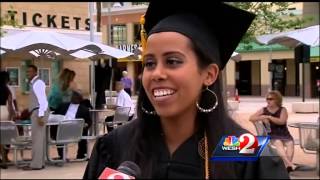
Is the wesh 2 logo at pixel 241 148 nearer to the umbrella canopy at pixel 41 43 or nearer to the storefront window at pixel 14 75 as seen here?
the umbrella canopy at pixel 41 43

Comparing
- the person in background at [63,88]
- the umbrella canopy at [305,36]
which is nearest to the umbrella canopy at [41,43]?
the person in background at [63,88]

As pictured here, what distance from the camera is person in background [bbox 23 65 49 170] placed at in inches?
349

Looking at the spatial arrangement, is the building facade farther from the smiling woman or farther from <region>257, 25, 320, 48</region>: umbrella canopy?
the smiling woman

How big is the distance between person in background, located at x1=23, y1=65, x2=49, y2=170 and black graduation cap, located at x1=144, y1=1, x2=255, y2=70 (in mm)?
7062

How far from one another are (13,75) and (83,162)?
14.1 metres

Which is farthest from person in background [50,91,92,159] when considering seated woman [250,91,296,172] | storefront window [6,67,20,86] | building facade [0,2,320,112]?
storefront window [6,67,20,86]

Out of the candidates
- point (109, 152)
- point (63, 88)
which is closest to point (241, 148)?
point (109, 152)

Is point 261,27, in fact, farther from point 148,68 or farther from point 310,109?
point 148,68

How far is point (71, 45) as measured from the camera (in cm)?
1012

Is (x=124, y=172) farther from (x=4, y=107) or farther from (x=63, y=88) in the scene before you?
(x=4, y=107)

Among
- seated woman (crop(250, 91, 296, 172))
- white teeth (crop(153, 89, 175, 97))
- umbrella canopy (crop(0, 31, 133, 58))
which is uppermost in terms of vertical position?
umbrella canopy (crop(0, 31, 133, 58))

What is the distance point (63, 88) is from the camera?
31.7ft

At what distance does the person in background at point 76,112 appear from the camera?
9.85 meters

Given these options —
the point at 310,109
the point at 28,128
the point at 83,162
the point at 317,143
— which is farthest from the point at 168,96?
the point at 310,109
